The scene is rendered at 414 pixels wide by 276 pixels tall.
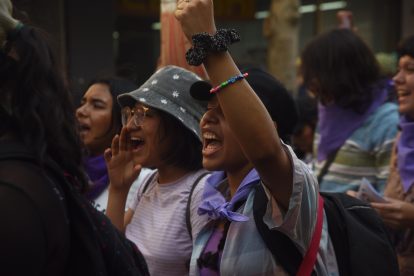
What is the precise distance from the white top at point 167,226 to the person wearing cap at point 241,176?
0.25 metres

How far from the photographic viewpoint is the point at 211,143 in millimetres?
2307

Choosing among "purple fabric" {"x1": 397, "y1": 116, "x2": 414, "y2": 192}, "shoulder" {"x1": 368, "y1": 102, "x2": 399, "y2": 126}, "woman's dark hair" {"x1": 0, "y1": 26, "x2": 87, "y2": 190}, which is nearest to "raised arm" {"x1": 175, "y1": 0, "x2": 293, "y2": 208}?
"woman's dark hair" {"x1": 0, "y1": 26, "x2": 87, "y2": 190}

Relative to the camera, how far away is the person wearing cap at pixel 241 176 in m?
1.77

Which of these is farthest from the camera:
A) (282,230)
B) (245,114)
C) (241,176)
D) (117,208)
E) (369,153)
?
(369,153)

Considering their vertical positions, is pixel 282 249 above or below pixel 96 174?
above

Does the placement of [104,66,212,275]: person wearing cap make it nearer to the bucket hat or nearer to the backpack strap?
the bucket hat

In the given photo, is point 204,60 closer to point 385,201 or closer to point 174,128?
point 174,128

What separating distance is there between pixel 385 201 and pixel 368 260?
937 millimetres

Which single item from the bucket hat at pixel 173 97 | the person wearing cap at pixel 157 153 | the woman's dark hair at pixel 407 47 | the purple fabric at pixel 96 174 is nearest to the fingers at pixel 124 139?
the person wearing cap at pixel 157 153

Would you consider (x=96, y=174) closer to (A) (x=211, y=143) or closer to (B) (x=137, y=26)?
(A) (x=211, y=143)

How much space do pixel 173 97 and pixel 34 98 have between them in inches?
51.1

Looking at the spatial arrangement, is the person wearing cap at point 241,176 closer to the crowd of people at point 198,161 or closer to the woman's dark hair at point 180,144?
the crowd of people at point 198,161

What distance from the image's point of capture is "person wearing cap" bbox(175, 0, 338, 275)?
1771mm

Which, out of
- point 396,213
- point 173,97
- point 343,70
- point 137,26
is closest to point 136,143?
point 173,97
